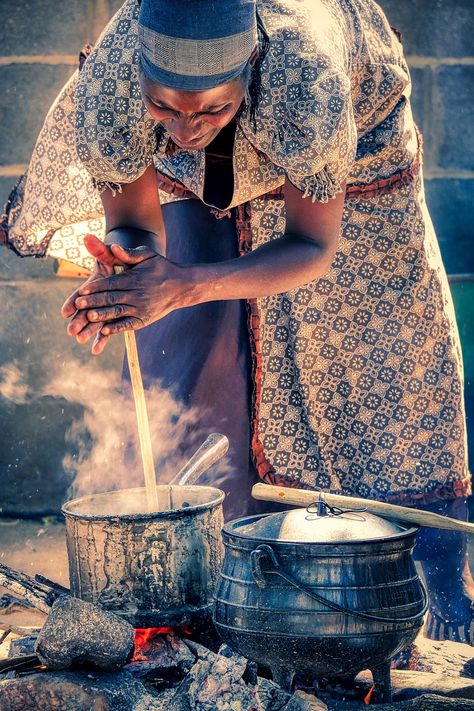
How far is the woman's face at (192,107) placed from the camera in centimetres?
289

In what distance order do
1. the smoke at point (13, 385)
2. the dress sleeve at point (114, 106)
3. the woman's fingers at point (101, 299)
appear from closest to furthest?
1. the woman's fingers at point (101, 299)
2. the dress sleeve at point (114, 106)
3. the smoke at point (13, 385)

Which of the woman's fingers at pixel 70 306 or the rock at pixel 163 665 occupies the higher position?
the woman's fingers at pixel 70 306

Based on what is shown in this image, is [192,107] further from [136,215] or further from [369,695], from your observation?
[369,695]

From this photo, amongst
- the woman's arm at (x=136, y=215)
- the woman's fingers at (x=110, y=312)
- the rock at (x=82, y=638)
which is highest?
the woman's arm at (x=136, y=215)

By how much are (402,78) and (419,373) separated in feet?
A: 3.54

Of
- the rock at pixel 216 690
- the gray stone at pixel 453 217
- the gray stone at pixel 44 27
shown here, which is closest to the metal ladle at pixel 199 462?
the rock at pixel 216 690

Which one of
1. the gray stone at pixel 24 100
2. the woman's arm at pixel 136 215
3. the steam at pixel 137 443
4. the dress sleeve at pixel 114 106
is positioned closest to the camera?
the dress sleeve at pixel 114 106

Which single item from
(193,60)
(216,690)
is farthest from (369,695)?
(193,60)

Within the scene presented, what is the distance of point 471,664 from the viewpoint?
10.7 feet

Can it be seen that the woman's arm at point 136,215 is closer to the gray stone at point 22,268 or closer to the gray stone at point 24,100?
the gray stone at point 22,268

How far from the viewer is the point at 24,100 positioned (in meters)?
6.40

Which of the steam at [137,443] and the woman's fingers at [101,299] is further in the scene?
the steam at [137,443]

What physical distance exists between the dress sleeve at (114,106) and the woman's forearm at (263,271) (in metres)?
0.49

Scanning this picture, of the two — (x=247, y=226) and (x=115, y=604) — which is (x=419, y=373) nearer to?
(x=247, y=226)
